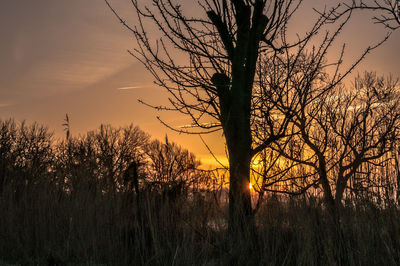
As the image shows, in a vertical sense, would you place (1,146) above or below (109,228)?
above

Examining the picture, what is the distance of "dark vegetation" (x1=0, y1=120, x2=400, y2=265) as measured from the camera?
17.2ft

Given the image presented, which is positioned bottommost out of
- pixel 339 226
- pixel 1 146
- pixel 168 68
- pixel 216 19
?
pixel 339 226

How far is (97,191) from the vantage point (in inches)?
270

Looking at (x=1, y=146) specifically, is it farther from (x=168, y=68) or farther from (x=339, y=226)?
(x=339, y=226)

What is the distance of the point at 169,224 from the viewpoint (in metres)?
5.93

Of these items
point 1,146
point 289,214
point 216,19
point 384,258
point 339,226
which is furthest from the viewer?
point 1,146

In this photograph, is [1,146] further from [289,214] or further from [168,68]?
[289,214]

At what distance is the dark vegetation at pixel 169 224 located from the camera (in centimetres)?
524

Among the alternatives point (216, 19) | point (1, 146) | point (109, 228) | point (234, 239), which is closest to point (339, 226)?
point (234, 239)

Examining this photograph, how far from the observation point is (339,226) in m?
5.50

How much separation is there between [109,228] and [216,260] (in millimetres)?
1886

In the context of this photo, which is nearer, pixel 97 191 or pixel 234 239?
pixel 234 239

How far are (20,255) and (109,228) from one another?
91.8 inches

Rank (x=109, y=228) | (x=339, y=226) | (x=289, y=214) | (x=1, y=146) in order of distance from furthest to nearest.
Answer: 1. (x=1, y=146)
2. (x=109, y=228)
3. (x=289, y=214)
4. (x=339, y=226)
